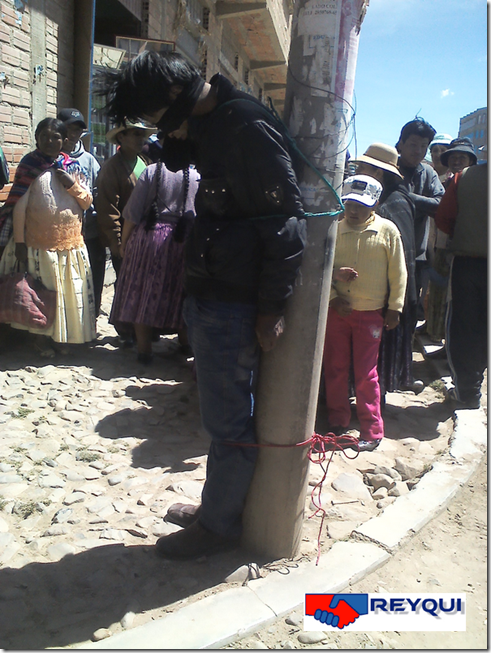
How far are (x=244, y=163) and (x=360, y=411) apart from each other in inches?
90.8

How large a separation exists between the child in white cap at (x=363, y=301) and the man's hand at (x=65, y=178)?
2.34 meters

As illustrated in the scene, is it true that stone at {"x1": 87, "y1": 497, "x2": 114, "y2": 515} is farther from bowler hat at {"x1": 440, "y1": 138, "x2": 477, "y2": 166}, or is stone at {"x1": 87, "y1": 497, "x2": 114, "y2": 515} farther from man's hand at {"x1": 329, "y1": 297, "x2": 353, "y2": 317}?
bowler hat at {"x1": 440, "y1": 138, "x2": 477, "y2": 166}

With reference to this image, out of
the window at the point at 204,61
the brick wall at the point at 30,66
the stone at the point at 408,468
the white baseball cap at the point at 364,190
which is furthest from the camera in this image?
the window at the point at 204,61

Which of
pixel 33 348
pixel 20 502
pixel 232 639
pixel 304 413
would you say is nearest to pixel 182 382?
pixel 33 348

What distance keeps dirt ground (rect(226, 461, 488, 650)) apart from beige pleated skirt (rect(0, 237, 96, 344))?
339 centimetres

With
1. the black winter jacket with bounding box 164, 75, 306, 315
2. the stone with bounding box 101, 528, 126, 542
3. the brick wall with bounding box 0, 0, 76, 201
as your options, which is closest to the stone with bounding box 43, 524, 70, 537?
the stone with bounding box 101, 528, 126, 542

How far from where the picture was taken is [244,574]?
242cm

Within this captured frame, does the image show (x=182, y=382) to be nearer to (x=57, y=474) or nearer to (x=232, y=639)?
(x=57, y=474)

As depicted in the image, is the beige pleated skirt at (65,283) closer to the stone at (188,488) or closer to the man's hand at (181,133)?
the stone at (188,488)

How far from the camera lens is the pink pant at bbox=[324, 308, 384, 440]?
3.92 m

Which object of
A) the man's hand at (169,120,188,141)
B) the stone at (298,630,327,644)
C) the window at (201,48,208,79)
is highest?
the window at (201,48,208,79)

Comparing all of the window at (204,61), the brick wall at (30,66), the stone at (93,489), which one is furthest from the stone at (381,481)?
the window at (204,61)

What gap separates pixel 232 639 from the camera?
2.07 m

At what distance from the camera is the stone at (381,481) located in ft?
11.1
